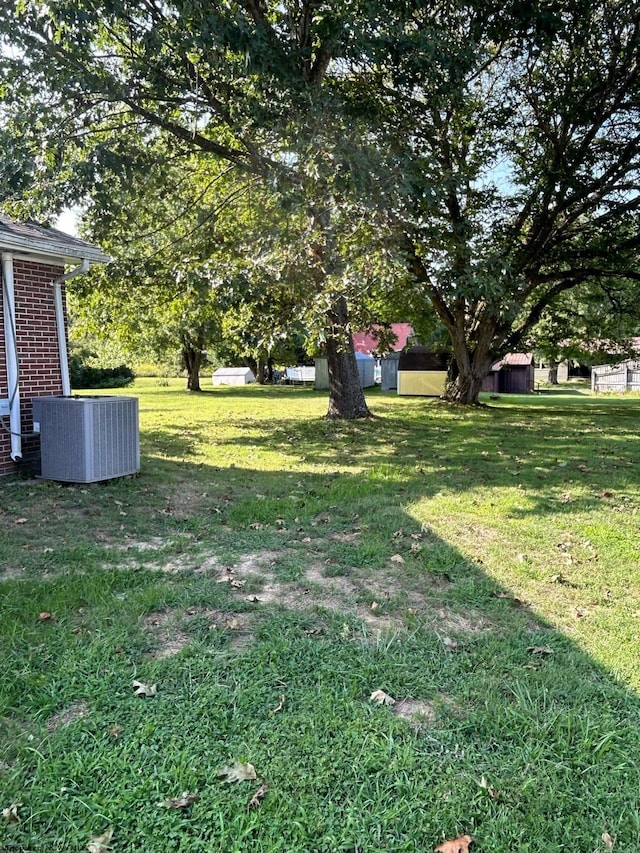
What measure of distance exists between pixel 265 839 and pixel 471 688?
3.87 ft

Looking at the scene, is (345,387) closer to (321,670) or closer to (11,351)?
(11,351)

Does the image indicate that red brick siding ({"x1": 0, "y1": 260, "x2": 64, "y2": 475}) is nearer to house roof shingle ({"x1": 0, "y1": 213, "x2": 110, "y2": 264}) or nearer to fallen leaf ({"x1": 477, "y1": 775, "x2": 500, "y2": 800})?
house roof shingle ({"x1": 0, "y1": 213, "x2": 110, "y2": 264})

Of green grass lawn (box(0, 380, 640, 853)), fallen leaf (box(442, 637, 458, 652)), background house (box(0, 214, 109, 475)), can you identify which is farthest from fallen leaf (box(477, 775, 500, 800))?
background house (box(0, 214, 109, 475))

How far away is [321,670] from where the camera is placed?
9.09ft

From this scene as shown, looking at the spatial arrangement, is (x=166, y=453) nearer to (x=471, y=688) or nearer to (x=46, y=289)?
(x=46, y=289)

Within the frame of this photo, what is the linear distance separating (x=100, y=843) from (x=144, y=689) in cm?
81

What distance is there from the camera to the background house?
6418 mm

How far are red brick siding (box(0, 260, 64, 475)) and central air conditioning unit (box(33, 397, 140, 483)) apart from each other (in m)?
0.29

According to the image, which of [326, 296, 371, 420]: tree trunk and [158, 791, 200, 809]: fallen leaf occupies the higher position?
[326, 296, 371, 420]: tree trunk

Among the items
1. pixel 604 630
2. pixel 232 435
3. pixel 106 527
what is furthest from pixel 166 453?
pixel 604 630

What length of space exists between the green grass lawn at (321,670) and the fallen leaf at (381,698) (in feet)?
0.16

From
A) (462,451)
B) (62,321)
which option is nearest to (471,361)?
(462,451)

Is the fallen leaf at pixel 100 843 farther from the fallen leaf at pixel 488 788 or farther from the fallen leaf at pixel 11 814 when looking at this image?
the fallen leaf at pixel 488 788

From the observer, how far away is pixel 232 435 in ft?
36.6
